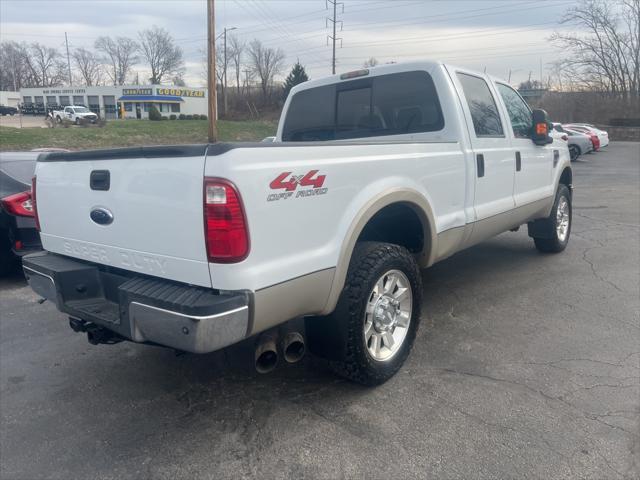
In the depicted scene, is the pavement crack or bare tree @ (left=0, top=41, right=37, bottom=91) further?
bare tree @ (left=0, top=41, right=37, bottom=91)

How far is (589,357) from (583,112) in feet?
181

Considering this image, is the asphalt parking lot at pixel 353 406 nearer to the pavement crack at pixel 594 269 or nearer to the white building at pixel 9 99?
the pavement crack at pixel 594 269

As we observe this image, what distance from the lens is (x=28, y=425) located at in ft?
10.2

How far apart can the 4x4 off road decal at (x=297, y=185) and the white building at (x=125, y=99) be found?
247ft

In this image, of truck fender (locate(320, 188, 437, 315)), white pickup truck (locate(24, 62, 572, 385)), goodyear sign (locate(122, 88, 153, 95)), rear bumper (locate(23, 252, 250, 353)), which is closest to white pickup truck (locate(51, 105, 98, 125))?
goodyear sign (locate(122, 88, 153, 95))

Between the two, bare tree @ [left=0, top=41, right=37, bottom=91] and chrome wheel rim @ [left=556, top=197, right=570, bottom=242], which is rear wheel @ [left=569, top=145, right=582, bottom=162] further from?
bare tree @ [left=0, top=41, right=37, bottom=91]

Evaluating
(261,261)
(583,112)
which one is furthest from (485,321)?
(583,112)

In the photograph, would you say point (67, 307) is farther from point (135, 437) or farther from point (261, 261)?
point (261, 261)

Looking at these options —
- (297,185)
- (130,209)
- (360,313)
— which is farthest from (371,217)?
(130,209)

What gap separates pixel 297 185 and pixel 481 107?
2698 millimetres

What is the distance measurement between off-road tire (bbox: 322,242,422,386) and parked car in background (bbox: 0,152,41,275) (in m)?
3.93

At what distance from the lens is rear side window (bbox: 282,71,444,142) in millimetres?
4375

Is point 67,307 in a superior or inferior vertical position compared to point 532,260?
superior

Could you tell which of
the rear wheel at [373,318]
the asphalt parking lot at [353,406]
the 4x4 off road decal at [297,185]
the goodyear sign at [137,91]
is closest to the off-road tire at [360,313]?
the rear wheel at [373,318]
